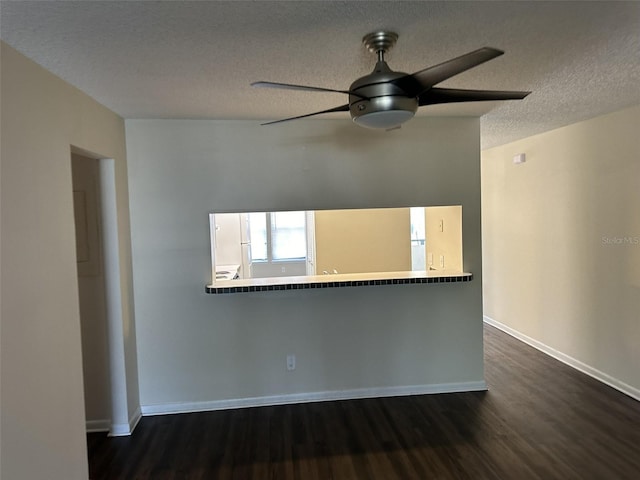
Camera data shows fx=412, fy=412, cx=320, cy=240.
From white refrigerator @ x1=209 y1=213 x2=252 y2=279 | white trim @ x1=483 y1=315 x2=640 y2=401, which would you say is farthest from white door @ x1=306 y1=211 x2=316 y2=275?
white trim @ x1=483 y1=315 x2=640 y2=401

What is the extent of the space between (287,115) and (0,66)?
1.70 m

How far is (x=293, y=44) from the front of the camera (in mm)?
1729

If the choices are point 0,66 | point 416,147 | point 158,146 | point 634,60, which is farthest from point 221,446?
point 634,60

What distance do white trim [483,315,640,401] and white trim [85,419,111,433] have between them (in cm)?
392

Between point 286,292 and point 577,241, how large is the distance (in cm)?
267

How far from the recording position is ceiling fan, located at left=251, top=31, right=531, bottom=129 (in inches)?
58.3

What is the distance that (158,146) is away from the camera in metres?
3.02

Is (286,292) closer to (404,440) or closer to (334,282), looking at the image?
(334,282)

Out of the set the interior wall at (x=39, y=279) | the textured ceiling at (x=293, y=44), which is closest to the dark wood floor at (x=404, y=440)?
the interior wall at (x=39, y=279)

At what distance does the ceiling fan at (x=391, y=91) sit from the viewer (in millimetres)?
1480

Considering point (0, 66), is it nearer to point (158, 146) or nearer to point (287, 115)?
point (158, 146)

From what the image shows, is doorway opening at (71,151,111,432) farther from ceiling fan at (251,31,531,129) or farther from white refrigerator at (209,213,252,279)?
white refrigerator at (209,213,252,279)

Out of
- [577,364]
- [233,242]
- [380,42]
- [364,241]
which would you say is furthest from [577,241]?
[233,242]

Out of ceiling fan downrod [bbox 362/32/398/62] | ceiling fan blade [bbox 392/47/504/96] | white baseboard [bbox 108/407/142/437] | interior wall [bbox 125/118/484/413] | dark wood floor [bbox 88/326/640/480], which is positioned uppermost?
ceiling fan downrod [bbox 362/32/398/62]
